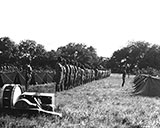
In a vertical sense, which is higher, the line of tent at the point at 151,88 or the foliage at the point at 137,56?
the foliage at the point at 137,56

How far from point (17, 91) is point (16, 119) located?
1003 millimetres

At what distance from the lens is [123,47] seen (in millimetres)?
116938

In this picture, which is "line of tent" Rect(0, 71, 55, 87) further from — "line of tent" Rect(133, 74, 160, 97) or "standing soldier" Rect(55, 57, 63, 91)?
"line of tent" Rect(133, 74, 160, 97)

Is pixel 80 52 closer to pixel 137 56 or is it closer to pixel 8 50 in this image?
pixel 137 56

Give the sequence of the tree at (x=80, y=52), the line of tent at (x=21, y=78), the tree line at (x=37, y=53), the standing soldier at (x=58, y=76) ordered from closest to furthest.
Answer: the standing soldier at (x=58, y=76) → the line of tent at (x=21, y=78) → the tree line at (x=37, y=53) → the tree at (x=80, y=52)

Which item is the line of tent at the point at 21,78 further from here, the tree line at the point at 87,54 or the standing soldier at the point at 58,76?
the tree line at the point at 87,54

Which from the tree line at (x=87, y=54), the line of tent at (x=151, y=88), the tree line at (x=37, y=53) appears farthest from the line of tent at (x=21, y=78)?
the tree line at (x=87, y=54)

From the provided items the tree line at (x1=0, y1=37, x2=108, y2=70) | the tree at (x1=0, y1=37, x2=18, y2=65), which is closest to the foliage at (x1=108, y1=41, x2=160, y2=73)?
the tree line at (x1=0, y1=37, x2=108, y2=70)

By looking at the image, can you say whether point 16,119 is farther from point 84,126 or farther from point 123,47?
point 123,47

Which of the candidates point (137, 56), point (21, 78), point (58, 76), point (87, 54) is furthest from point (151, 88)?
point (87, 54)

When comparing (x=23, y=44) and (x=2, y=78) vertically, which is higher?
(x=23, y=44)

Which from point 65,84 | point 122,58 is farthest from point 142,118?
point 122,58

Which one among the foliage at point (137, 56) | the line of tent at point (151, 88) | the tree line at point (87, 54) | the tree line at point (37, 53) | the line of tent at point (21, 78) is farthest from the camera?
the foliage at point (137, 56)

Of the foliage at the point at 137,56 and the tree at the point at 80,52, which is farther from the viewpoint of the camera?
the tree at the point at 80,52
